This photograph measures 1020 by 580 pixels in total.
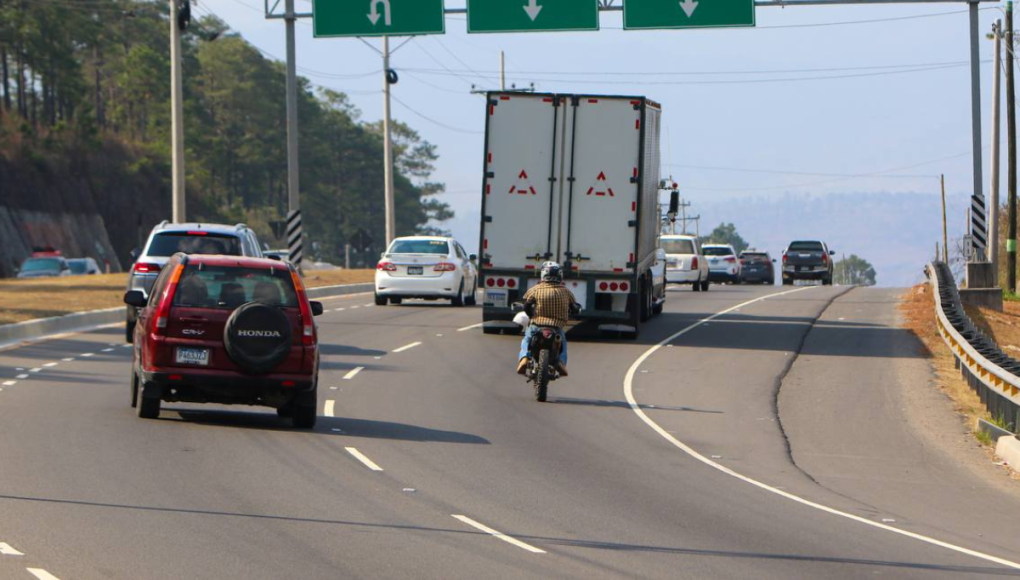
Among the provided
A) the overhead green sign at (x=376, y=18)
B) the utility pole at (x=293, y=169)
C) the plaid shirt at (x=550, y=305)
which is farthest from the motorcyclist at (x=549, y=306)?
the utility pole at (x=293, y=169)

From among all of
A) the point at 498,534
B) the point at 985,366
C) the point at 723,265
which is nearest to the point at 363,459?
the point at 498,534

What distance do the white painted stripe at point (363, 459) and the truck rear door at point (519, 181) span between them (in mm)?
12981

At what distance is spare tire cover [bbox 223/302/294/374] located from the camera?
14594 mm

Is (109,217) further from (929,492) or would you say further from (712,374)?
(929,492)

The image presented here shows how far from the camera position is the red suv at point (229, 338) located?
14.6 m

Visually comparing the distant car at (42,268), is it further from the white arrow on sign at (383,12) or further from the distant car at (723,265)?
the white arrow on sign at (383,12)

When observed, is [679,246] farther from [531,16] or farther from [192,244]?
Answer: [192,244]

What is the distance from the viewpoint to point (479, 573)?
8.91 metres

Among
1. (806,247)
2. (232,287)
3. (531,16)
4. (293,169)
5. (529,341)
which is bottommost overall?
(529,341)

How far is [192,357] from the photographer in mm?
14703

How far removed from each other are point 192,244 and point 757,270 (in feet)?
141

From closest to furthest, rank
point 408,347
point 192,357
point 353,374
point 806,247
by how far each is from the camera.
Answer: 1. point 192,357
2. point 353,374
3. point 408,347
4. point 806,247

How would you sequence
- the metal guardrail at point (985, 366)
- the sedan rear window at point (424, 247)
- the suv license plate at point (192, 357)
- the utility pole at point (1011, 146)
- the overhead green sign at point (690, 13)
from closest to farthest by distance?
the suv license plate at point (192, 357) → the metal guardrail at point (985, 366) → the overhead green sign at point (690, 13) → the sedan rear window at point (424, 247) → the utility pole at point (1011, 146)

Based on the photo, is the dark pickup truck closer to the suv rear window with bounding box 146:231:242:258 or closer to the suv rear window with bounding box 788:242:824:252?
the suv rear window with bounding box 788:242:824:252
